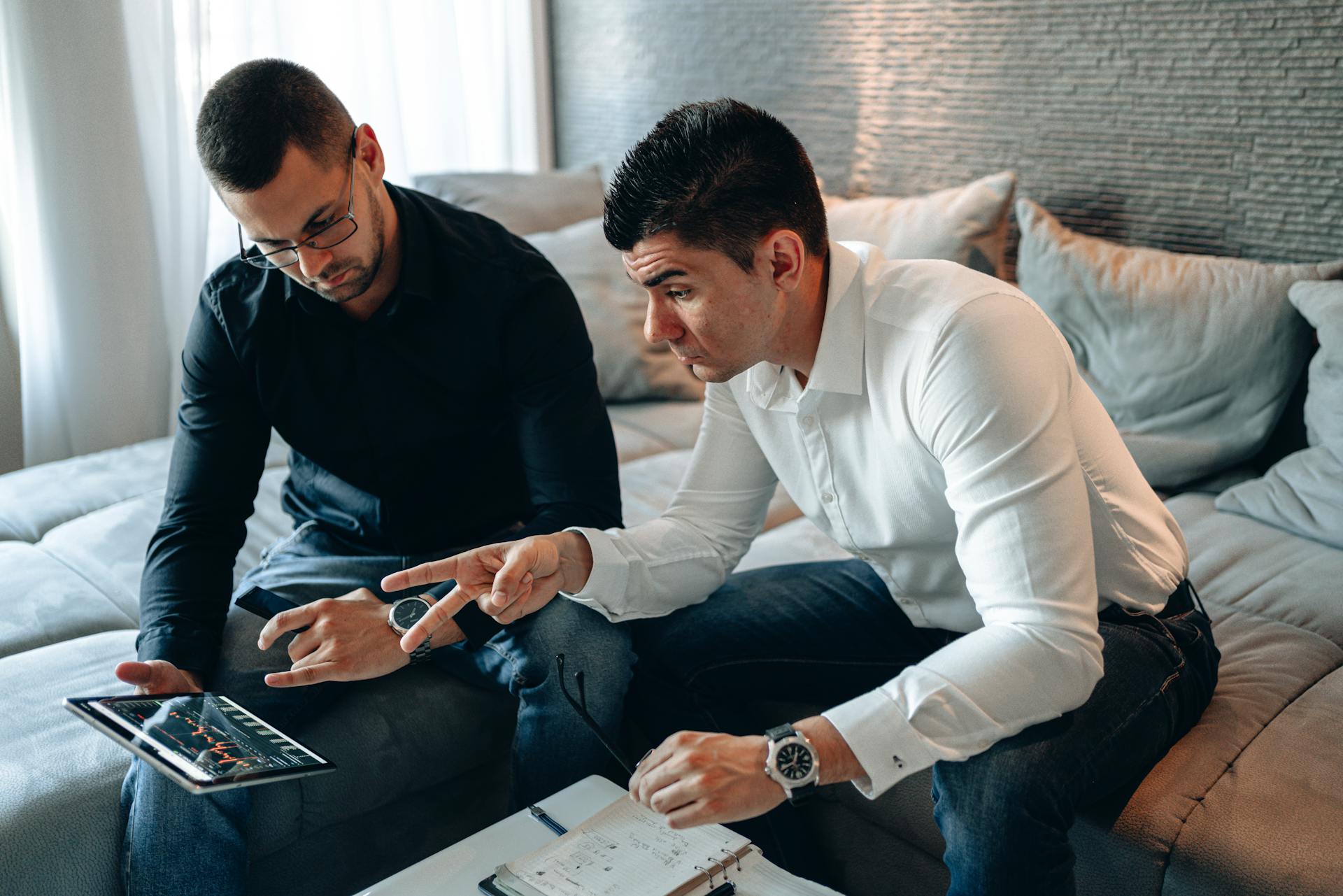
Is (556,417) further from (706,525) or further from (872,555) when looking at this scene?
(872,555)

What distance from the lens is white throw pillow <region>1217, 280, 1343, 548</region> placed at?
5.25ft

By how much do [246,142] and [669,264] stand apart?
53 cm

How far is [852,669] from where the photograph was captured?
4.29 feet

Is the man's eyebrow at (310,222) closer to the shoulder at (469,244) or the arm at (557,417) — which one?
the shoulder at (469,244)

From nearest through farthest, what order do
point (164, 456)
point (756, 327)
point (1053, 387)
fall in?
1. point (1053, 387)
2. point (756, 327)
3. point (164, 456)

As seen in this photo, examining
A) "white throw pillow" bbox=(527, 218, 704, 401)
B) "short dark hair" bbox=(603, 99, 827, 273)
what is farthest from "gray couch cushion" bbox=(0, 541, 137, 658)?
"white throw pillow" bbox=(527, 218, 704, 401)

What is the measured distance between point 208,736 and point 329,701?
30 cm

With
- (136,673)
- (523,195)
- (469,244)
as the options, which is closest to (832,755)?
(136,673)

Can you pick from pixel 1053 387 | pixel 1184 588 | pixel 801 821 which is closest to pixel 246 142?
pixel 1053 387

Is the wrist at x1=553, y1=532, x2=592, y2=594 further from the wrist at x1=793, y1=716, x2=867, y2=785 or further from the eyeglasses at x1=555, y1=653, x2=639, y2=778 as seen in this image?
the wrist at x1=793, y1=716, x2=867, y2=785

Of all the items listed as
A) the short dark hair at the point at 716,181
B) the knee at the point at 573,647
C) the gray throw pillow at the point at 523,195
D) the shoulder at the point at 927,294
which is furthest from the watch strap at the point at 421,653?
the gray throw pillow at the point at 523,195

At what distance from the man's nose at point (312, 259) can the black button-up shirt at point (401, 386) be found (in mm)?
126

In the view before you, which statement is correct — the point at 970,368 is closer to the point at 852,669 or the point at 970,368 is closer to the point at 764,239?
the point at 764,239

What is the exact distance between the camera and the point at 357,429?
144cm
